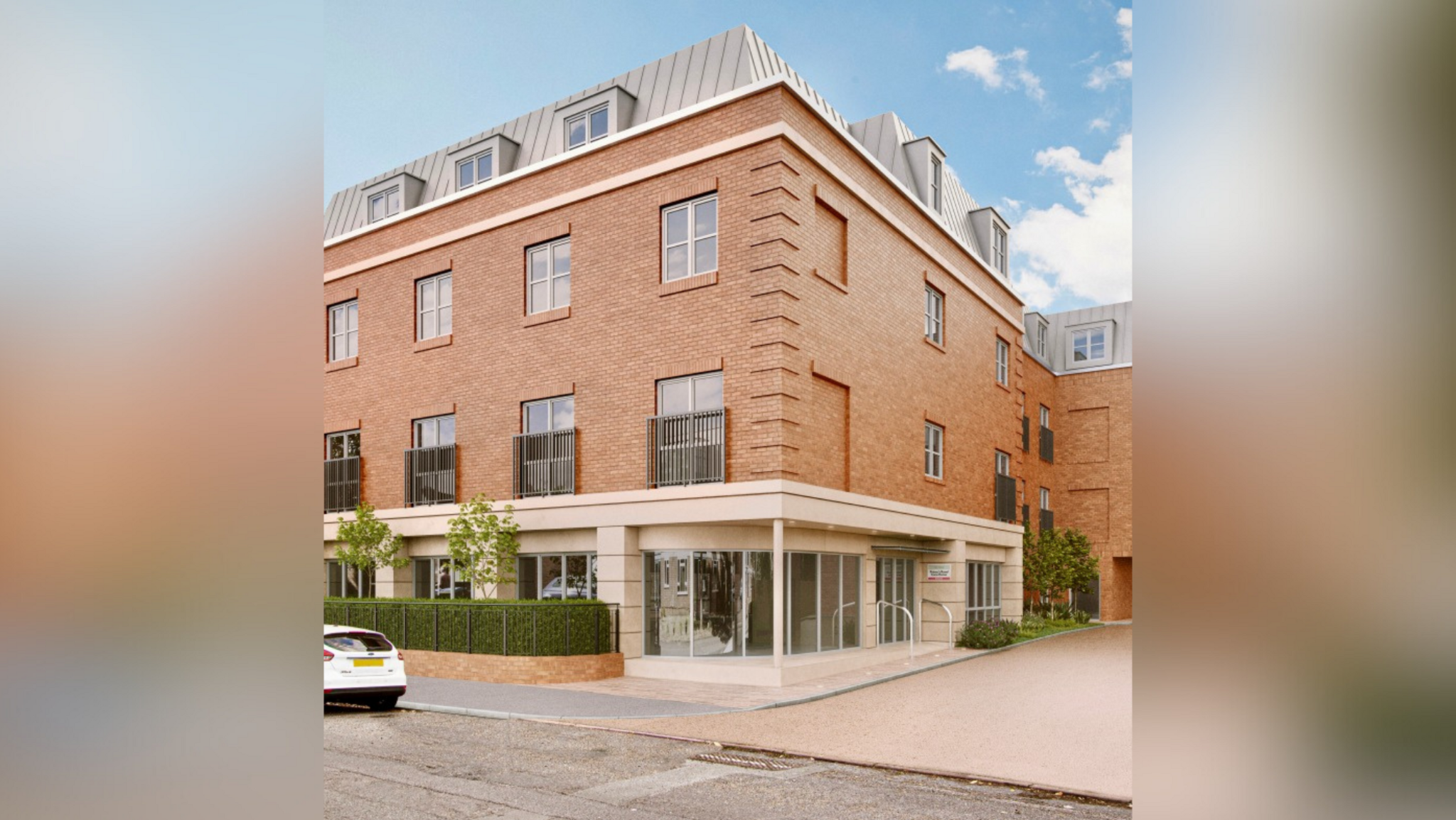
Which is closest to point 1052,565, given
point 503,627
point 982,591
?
point 982,591

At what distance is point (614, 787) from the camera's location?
962cm

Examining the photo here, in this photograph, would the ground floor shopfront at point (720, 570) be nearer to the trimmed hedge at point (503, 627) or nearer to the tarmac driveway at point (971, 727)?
the trimmed hedge at point (503, 627)

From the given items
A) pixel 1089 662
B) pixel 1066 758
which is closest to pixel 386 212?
pixel 1089 662

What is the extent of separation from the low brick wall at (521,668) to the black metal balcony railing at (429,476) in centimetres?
448

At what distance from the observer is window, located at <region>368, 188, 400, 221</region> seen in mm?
26500

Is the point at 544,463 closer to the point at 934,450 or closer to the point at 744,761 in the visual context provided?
the point at 934,450

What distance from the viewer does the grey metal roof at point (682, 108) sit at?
64.1ft

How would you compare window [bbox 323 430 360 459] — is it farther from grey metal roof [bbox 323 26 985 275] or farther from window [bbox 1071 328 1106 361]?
window [bbox 1071 328 1106 361]

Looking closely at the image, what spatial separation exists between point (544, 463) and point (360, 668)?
23.4ft

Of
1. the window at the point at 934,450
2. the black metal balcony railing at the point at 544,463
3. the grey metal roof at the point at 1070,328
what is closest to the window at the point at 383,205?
the black metal balcony railing at the point at 544,463

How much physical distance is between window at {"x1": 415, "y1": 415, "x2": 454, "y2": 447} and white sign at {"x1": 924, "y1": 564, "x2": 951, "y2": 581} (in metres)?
11.6
